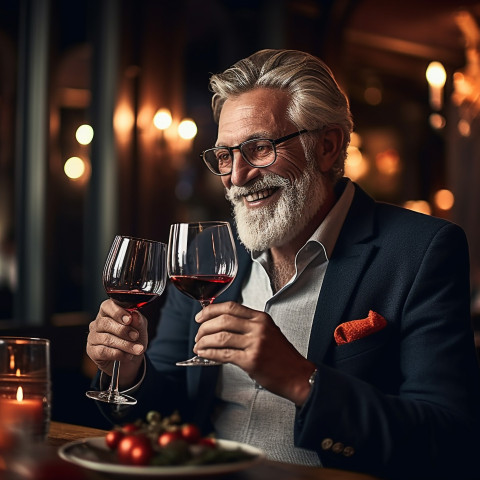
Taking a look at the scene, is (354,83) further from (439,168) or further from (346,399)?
(346,399)

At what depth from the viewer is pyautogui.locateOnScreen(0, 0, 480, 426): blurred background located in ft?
16.3

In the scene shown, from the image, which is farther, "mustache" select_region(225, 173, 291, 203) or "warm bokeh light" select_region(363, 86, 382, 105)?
"warm bokeh light" select_region(363, 86, 382, 105)

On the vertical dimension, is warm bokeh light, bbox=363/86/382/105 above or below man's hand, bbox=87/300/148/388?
above

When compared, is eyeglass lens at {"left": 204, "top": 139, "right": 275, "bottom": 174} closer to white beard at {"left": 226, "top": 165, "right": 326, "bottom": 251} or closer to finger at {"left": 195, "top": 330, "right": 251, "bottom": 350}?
white beard at {"left": 226, "top": 165, "right": 326, "bottom": 251}

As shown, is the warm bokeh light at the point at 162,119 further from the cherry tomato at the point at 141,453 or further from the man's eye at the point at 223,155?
the cherry tomato at the point at 141,453

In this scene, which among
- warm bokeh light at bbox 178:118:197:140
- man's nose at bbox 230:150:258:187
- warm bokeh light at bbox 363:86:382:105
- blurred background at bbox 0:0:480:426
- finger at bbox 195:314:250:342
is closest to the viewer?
finger at bbox 195:314:250:342

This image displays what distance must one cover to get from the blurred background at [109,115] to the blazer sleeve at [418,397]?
117 cm

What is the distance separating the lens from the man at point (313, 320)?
4.66 ft

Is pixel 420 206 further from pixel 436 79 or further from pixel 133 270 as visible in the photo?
pixel 133 270

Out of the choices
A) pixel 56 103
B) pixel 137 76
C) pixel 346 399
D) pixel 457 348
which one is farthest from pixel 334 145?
pixel 137 76

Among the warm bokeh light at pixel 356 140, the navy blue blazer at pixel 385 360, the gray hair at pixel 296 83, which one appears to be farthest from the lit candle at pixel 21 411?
the warm bokeh light at pixel 356 140

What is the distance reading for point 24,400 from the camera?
1229 millimetres

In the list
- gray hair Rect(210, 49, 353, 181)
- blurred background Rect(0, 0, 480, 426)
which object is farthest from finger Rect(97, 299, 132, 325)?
blurred background Rect(0, 0, 480, 426)

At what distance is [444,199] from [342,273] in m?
8.04
